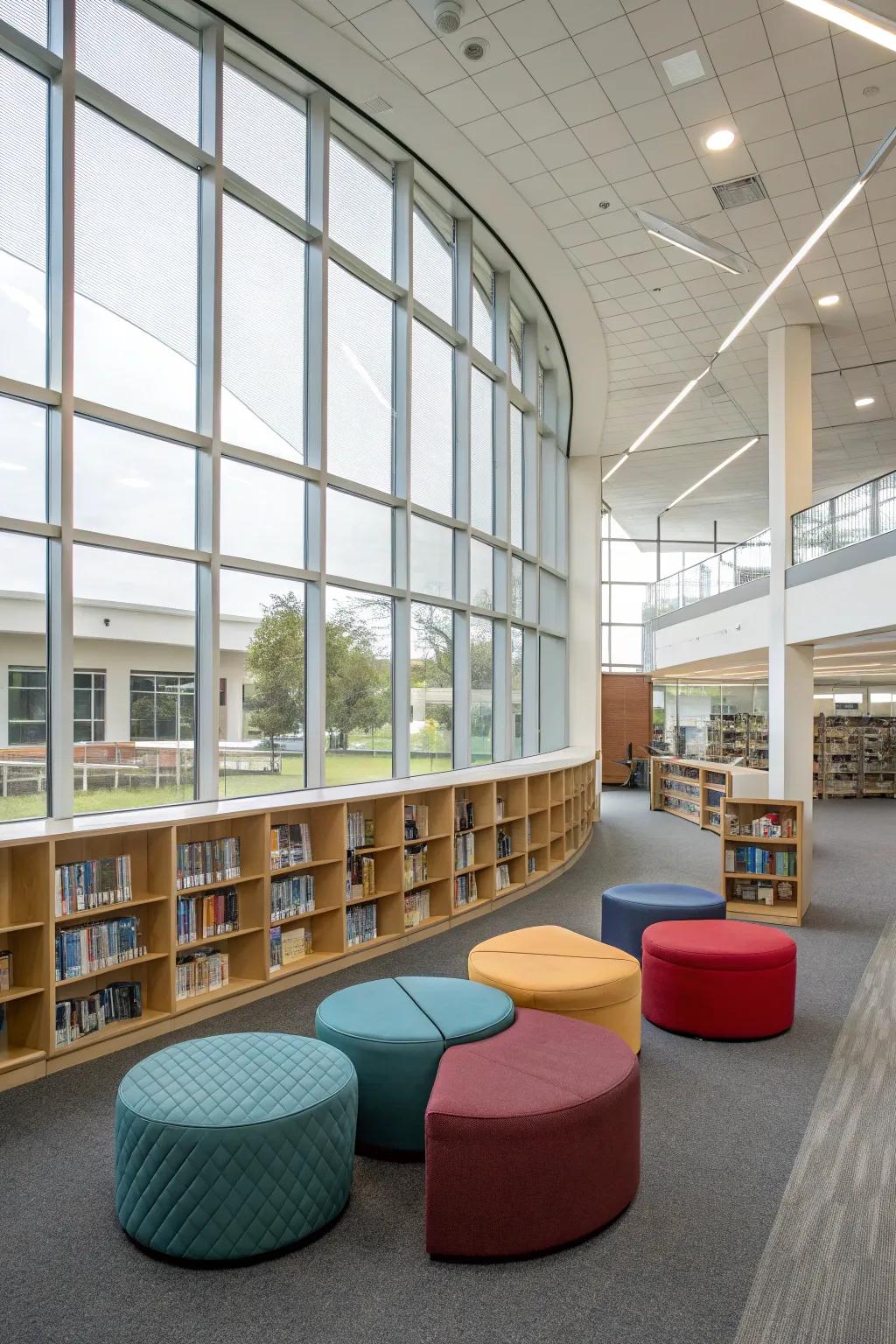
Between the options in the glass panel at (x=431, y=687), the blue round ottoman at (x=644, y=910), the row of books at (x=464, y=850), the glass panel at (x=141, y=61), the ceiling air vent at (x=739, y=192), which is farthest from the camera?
the glass panel at (x=431, y=687)

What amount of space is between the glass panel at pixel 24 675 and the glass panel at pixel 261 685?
1.30 meters

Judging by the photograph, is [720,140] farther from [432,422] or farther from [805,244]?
[432,422]

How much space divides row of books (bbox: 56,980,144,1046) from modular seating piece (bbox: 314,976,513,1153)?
1.47m

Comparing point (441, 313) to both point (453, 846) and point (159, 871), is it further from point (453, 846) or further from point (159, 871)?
point (159, 871)

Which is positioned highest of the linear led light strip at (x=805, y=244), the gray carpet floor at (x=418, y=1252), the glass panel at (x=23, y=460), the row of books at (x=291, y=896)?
the linear led light strip at (x=805, y=244)

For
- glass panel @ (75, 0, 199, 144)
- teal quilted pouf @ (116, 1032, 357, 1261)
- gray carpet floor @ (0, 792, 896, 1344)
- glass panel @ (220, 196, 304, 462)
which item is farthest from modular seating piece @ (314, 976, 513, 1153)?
glass panel @ (75, 0, 199, 144)

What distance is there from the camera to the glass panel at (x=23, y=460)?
4734mm

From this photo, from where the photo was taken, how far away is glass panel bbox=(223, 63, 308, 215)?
6289 millimetres

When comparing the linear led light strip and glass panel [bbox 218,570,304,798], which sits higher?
the linear led light strip

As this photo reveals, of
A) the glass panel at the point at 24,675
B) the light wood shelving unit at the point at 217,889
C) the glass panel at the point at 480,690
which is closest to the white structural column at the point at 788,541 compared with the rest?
the glass panel at the point at 480,690

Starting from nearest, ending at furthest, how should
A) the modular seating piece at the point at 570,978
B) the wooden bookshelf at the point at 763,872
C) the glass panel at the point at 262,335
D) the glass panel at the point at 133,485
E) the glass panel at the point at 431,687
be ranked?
the modular seating piece at the point at 570,978 → the glass panel at the point at 133,485 → the glass panel at the point at 262,335 → the wooden bookshelf at the point at 763,872 → the glass panel at the point at 431,687

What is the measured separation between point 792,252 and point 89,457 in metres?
7.47

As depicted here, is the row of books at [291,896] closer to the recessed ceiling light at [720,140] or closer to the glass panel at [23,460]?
the glass panel at [23,460]

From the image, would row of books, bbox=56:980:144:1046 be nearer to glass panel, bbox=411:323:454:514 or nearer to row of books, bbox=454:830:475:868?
row of books, bbox=454:830:475:868
